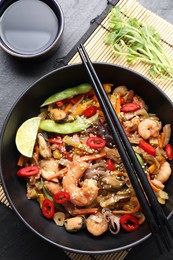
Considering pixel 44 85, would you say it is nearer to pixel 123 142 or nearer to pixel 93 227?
pixel 123 142

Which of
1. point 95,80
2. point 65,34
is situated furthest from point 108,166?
point 65,34

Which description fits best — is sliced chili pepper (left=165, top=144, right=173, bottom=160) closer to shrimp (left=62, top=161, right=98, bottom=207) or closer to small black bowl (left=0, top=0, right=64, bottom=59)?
shrimp (left=62, top=161, right=98, bottom=207)

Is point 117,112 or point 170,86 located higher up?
point 170,86

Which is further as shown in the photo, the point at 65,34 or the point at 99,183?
the point at 65,34

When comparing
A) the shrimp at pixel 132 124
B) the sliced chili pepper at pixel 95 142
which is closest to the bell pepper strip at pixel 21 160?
the sliced chili pepper at pixel 95 142

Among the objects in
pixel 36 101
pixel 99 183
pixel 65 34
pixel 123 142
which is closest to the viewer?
pixel 123 142

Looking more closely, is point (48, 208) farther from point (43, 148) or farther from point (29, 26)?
point (29, 26)

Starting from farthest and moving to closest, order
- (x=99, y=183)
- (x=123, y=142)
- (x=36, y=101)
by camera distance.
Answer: (x=36, y=101), (x=99, y=183), (x=123, y=142)
